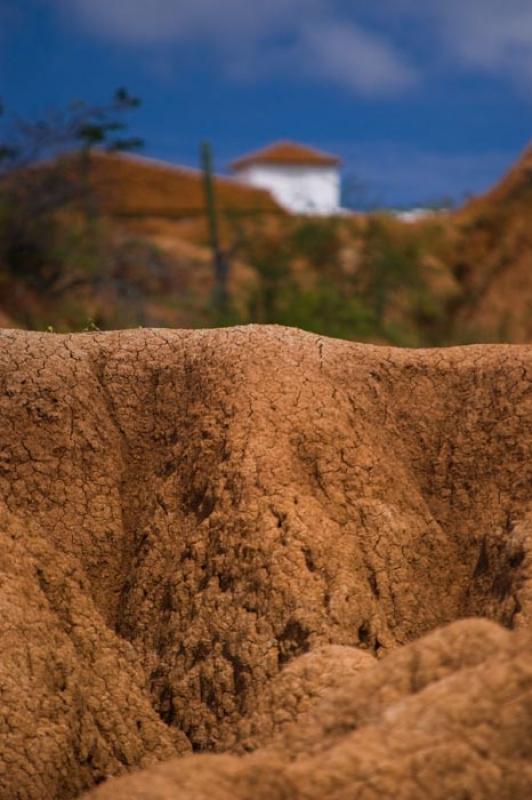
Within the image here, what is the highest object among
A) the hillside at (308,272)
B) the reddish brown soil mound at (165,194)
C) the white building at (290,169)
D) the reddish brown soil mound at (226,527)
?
the white building at (290,169)

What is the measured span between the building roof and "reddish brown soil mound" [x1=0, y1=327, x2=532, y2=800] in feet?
141

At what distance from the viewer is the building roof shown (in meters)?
49.3

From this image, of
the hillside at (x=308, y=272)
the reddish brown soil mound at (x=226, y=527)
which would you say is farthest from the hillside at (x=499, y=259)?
the reddish brown soil mound at (x=226, y=527)

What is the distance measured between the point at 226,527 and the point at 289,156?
1734 inches

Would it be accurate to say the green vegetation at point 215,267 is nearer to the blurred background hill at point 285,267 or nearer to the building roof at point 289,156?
the blurred background hill at point 285,267

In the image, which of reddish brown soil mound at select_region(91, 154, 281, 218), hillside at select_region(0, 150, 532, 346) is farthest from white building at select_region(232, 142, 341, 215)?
hillside at select_region(0, 150, 532, 346)

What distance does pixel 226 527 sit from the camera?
20.3 ft

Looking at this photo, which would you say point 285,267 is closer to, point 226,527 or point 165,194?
point 165,194

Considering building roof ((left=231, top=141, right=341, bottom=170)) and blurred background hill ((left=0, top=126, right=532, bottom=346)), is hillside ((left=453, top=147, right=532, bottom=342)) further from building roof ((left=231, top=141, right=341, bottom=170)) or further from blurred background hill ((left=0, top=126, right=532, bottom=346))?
→ building roof ((left=231, top=141, right=341, bottom=170))

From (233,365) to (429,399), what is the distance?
100 cm

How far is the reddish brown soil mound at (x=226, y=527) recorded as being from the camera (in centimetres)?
580

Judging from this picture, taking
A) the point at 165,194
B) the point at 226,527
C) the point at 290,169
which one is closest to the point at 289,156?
the point at 290,169

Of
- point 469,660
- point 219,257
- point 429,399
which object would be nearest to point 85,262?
point 219,257

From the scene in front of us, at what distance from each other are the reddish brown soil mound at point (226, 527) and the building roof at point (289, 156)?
4291 cm
